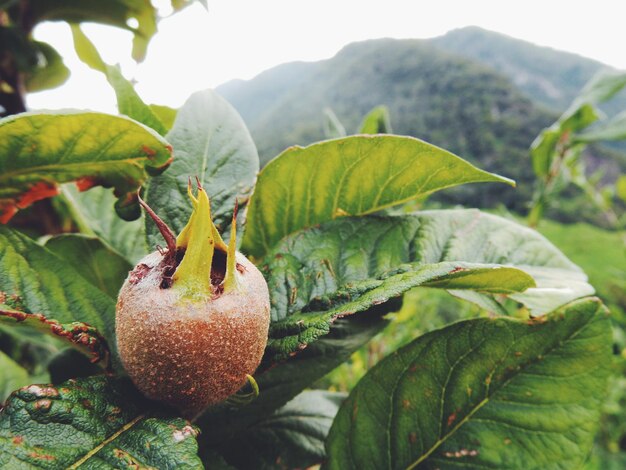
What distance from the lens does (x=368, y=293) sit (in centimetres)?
59

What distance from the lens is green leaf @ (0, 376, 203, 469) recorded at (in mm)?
469

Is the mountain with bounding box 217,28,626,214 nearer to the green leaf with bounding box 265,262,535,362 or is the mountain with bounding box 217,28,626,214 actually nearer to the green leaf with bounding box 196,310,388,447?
the green leaf with bounding box 196,310,388,447

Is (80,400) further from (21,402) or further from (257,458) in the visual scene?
(257,458)

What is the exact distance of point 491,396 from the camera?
30.0 inches

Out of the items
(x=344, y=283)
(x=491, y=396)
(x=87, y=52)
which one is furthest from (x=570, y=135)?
(x=87, y=52)

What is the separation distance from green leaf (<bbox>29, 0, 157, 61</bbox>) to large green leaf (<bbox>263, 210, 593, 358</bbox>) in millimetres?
1219

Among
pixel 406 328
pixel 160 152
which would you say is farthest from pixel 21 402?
pixel 406 328

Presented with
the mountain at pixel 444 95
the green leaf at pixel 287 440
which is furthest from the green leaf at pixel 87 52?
the mountain at pixel 444 95

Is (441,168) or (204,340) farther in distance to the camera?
(441,168)

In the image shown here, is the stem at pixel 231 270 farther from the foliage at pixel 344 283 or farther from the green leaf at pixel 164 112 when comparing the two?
the green leaf at pixel 164 112

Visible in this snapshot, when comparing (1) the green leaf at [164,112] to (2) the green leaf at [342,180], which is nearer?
(2) the green leaf at [342,180]

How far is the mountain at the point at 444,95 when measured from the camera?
68.2 feet

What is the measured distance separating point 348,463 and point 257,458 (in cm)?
18

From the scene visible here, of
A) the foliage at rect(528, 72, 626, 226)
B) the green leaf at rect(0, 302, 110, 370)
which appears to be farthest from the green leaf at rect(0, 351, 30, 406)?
the foliage at rect(528, 72, 626, 226)
